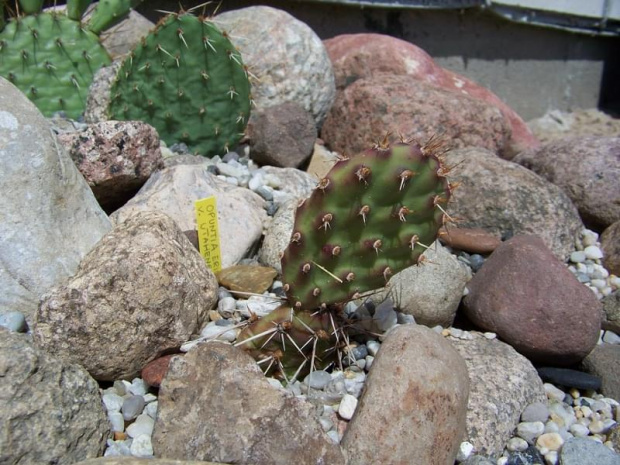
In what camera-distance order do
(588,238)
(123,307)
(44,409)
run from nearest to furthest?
(44,409) → (123,307) → (588,238)

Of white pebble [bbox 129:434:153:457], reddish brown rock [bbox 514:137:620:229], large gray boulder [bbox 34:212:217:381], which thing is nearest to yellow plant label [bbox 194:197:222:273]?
large gray boulder [bbox 34:212:217:381]

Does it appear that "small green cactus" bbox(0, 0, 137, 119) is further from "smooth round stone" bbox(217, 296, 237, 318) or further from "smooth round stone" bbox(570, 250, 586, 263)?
"smooth round stone" bbox(570, 250, 586, 263)

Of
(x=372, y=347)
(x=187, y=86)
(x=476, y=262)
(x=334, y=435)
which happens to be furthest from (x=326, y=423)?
(x=187, y=86)

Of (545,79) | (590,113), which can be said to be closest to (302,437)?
(545,79)

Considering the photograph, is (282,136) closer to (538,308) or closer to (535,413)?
(538,308)

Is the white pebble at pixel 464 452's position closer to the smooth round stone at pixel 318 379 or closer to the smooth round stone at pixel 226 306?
the smooth round stone at pixel 318 379
